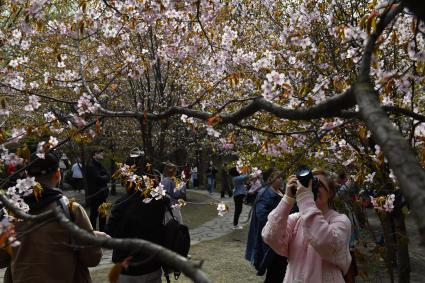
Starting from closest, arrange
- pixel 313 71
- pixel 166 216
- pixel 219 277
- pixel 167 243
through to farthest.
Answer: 1. pixel 167 243
2. pixel 166 216
3. pixel 313 71
4. pixel 219 277

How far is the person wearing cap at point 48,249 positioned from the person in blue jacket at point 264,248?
6.18 feet

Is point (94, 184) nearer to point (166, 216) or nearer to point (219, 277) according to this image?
point (219, 277)

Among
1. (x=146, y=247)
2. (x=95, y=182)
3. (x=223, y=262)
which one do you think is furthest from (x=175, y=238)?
(x=95, y=182)

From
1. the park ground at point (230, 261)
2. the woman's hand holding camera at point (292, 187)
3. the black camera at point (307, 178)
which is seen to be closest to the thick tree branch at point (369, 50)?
the black camera at point (307, 178)

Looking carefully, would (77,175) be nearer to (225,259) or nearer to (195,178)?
(225,259)

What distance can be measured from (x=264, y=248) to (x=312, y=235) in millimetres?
2226

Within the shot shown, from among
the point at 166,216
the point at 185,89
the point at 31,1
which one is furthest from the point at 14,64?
the point at 185,89

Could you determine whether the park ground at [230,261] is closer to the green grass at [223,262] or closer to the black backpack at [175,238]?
the green grass at [223,262]

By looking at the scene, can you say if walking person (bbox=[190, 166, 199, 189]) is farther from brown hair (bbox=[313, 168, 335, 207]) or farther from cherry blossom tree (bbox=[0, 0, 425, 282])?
brown hair (bbox=[313, 168, 335, 207])

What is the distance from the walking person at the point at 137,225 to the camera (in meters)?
4.28

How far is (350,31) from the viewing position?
345 cm

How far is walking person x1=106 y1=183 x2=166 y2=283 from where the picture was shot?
4.28 metres

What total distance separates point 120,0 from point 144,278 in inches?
124

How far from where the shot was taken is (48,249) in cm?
298
